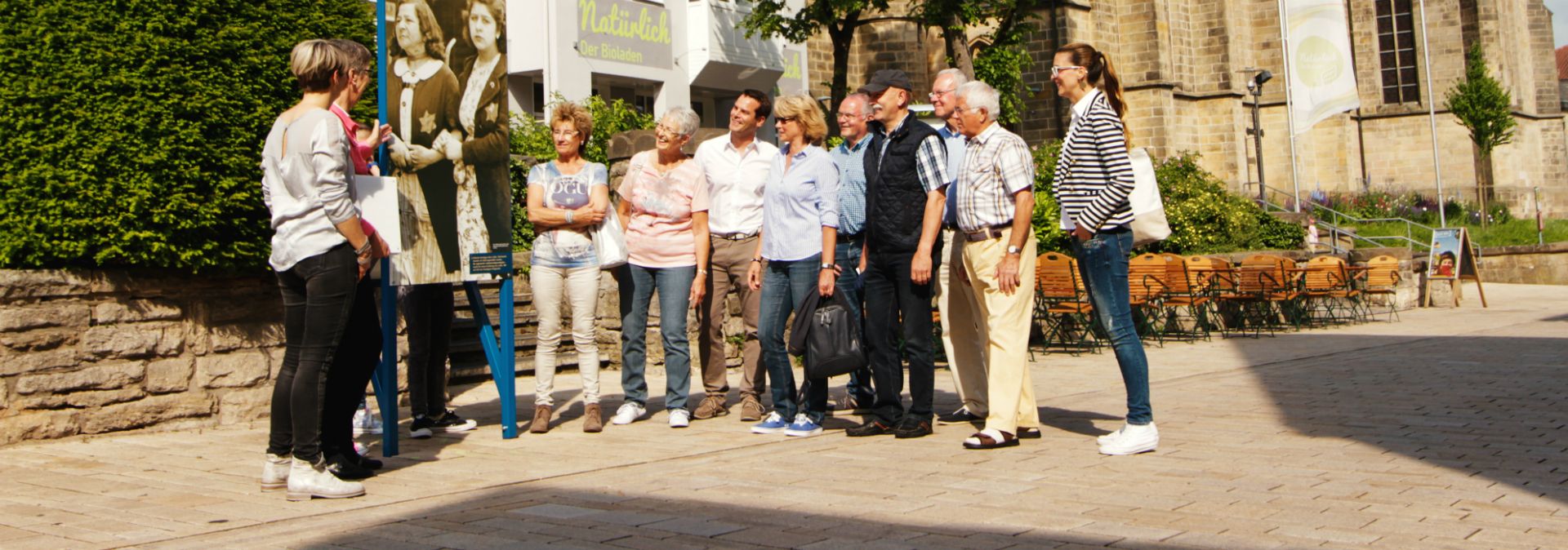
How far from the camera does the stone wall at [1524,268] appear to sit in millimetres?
32531

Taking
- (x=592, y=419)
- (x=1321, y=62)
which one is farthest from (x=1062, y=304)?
(x=1321, y=62)

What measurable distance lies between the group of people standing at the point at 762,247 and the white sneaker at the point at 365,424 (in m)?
0.36

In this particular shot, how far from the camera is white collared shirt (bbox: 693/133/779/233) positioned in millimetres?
8055

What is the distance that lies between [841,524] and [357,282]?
93.2 inches

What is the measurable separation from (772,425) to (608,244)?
1.32m

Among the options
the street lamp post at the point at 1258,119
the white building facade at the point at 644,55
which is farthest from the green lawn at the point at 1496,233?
the white building facade at the point at 644,55

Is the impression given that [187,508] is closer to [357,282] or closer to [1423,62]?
[357,282]

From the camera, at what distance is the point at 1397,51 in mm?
44281

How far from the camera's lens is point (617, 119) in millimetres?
21047

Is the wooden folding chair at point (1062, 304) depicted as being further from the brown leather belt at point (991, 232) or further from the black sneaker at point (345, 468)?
the black sneaker at point (345, 468)

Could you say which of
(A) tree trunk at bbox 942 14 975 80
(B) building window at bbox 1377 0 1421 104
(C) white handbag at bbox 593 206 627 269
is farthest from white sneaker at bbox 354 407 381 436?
(B) building window at bbox 1377 0 1421 104

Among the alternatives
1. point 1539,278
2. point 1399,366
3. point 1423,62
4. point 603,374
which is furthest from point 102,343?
point 1423,62

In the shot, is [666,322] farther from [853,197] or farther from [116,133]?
[116,133]

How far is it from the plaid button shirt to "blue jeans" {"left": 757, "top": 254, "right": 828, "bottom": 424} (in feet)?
3.28
